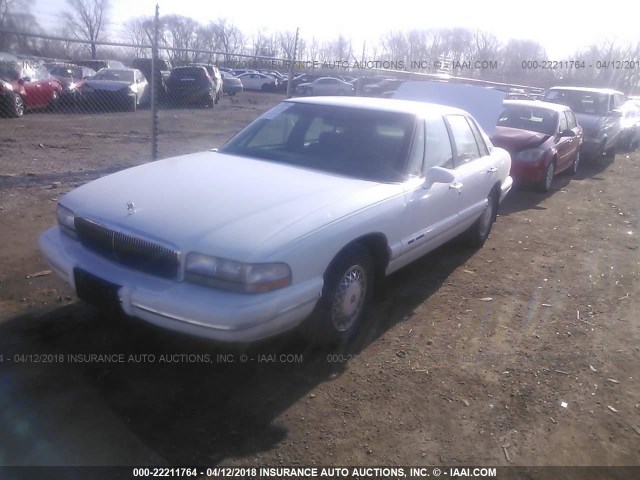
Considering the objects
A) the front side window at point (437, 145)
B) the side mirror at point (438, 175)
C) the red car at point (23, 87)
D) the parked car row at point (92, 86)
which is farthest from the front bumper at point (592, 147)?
the red car at point (23, 87)

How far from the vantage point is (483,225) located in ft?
20.5

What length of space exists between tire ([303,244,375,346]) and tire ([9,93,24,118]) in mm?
12918

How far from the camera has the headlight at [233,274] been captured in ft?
10.0

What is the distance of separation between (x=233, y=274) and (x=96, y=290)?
0.87 meters

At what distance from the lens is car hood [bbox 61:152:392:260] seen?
316 cm

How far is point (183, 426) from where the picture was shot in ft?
9.90

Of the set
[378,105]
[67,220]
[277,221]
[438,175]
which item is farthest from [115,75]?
[277,221]

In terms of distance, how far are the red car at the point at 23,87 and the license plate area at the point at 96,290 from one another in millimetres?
11952

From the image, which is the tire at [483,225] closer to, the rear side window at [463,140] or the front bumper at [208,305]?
the rear side window at [463,140]

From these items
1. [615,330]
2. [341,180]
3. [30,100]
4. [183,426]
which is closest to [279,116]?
[341,180]

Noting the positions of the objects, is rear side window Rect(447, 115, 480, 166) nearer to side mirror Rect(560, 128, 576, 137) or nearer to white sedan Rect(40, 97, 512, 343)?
white sedan Rect(40, 97, 512, 343)

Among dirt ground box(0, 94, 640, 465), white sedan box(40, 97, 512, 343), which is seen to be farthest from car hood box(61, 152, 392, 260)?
dirt ground box(0, 94, 640, 465)

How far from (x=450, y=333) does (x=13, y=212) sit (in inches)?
189

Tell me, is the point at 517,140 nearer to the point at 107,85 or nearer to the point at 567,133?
the point at 567,133
